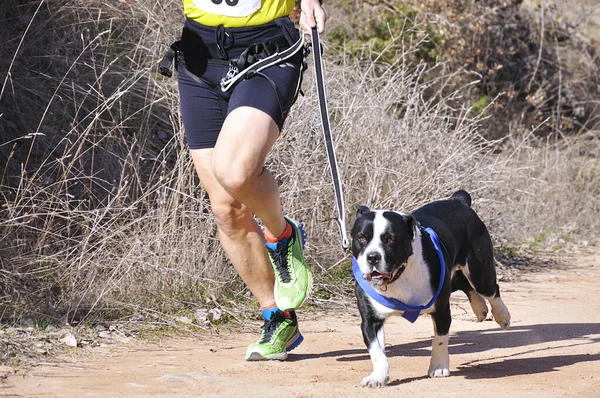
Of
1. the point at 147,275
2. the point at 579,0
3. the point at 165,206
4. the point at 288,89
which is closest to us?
the point at 288,89

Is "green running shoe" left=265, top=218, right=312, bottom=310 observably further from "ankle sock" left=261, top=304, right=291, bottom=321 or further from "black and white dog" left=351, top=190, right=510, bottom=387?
"black and white dog" left=351, top=190, right=510, bottom=387

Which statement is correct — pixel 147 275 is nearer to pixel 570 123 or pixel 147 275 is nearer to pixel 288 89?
pixel 288 89

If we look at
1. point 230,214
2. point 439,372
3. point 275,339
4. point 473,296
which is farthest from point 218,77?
point 473,296

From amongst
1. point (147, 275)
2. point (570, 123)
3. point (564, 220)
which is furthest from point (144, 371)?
point (570, 123)

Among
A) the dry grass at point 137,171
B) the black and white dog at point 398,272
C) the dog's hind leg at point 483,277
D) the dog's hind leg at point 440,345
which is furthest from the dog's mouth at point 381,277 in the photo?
the dry grass at point 137,171

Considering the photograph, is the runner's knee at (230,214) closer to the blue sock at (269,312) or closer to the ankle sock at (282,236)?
the ankle sock at (282,236)

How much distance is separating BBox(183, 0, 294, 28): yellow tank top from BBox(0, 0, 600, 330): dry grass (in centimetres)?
172

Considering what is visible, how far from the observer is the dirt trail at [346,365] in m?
4.26

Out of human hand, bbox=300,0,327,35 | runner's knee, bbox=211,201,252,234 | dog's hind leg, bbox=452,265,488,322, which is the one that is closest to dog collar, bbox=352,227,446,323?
runner's knee, bbox=211,201,252,234

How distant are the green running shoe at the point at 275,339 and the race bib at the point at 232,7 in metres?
1.57

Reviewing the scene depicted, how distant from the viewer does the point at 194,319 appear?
5.93 meters

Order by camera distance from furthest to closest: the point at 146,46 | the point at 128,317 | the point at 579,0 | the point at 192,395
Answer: the point at 579,0, the point at 146,46, the point at 128,317, the point at 192,395

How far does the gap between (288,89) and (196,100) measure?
0.48m

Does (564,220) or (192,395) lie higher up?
(192,395)
